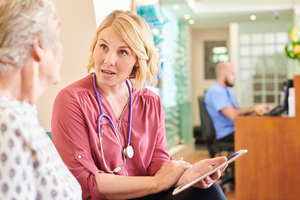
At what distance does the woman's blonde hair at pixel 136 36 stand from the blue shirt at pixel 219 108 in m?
2.26

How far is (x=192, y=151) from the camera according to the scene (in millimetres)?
5848

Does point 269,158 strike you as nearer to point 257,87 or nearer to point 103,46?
point 103,46

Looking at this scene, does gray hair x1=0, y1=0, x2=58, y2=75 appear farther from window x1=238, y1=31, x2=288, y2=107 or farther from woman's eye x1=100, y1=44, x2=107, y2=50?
window x1=238, y1=31, x2=288, y2=107

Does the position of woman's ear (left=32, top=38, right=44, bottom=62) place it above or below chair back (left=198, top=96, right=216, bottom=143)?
above

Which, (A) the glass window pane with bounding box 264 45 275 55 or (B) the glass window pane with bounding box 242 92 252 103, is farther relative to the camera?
(B) the glass window pane with bounding box 242 92 252 103

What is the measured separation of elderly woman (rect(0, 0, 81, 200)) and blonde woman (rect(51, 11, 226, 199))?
1.20 ft

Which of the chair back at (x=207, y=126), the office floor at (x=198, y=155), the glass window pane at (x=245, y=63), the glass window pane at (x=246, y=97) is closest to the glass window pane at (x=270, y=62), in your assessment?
the glass window pane at (x=245, y=63)

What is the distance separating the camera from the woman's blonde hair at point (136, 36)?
1.26 m

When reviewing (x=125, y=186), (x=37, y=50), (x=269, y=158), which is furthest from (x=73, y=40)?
(x=269, y=158)

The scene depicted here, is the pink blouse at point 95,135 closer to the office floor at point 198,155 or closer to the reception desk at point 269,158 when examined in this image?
the reception desk at point 269,158

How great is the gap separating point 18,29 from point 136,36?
0.63 metres

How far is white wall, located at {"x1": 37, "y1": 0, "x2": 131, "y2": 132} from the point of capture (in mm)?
1753

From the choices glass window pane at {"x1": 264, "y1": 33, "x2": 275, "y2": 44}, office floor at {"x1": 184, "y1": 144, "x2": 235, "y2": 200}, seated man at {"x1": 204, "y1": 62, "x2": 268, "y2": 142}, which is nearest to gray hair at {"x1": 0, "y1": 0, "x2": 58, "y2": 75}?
seated man at {"x1": 204, "y1": 62, "x2": 268, "y2": 142}

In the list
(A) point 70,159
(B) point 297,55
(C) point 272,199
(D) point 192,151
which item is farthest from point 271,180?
(D) point 192,151
